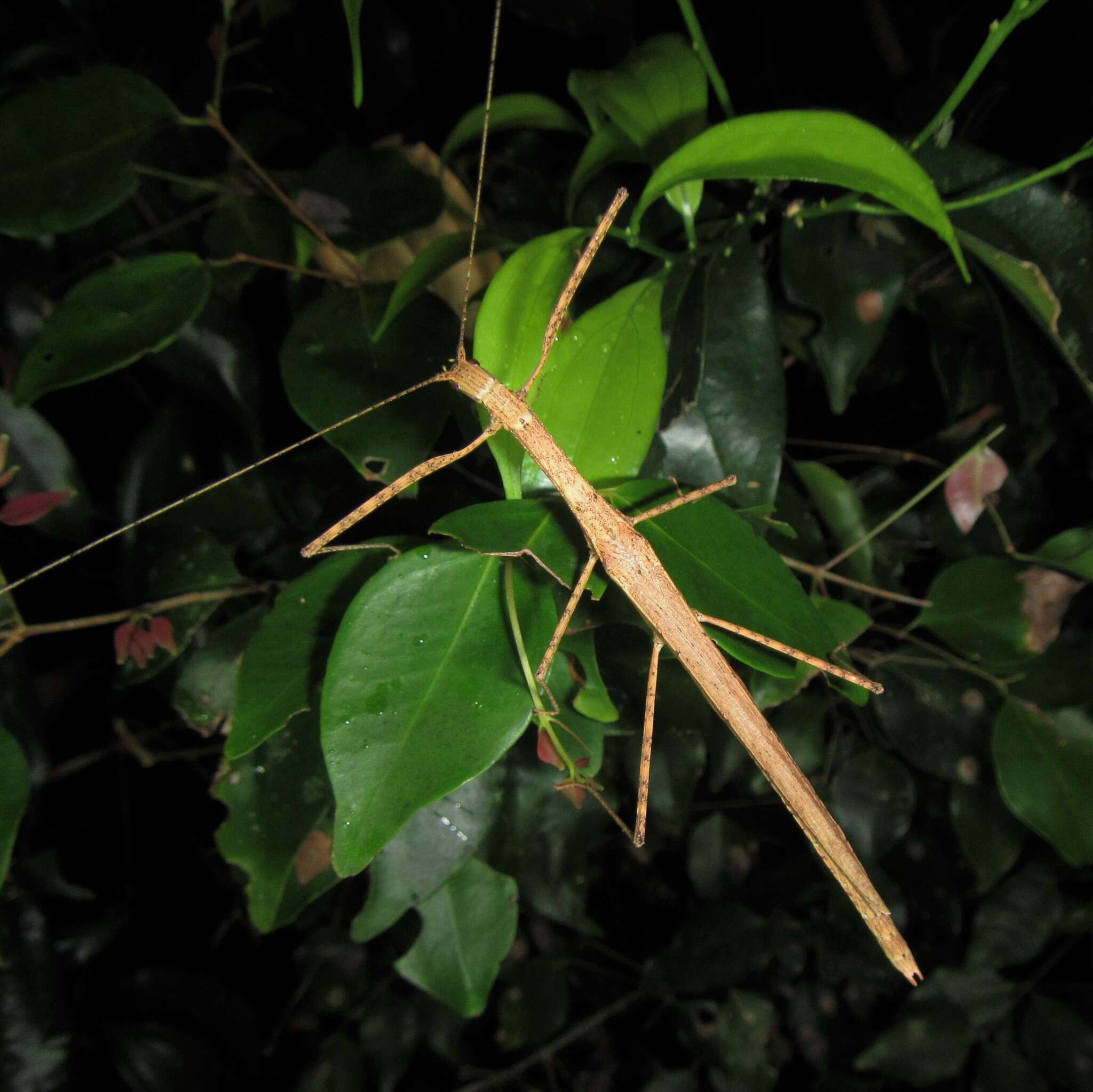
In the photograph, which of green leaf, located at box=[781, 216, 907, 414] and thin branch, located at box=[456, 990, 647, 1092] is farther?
thin branch, located at box=[456, 990, 647, 1092]

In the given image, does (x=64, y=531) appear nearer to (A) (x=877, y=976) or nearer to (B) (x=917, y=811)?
(B) (x=917, y=811)

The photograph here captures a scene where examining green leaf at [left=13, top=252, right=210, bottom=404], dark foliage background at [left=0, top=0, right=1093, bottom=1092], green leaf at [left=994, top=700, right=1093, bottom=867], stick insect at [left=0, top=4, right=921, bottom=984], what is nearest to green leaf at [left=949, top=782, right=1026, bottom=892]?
dark foliage background at [left=0, top=0, right=1093, bottom=1092]

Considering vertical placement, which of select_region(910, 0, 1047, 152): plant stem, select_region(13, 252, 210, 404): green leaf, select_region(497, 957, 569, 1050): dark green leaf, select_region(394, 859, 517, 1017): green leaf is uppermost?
select_region(13, 252, 210, 404): green leaf

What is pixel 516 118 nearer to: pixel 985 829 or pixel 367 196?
pixel 367 196

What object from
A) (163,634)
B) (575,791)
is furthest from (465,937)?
(163,634)

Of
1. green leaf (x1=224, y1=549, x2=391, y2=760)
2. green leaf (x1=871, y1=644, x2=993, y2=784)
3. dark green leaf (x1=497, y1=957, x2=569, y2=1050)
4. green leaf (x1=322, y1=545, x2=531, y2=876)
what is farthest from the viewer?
dark green leaf (x1=497, y1=957, x2=569, y2=1050)

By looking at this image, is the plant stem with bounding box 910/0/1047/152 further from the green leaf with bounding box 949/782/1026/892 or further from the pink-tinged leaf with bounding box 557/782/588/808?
the green leaf with bounding box 949/782/1026/892
